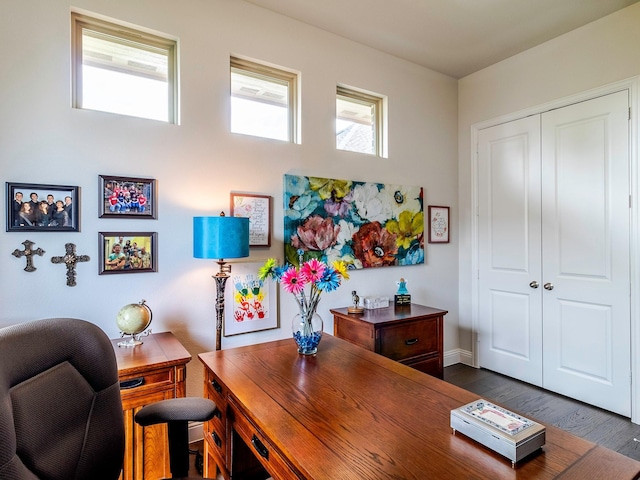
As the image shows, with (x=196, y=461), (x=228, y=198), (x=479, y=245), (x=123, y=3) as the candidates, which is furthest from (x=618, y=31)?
(x=196, y=461)

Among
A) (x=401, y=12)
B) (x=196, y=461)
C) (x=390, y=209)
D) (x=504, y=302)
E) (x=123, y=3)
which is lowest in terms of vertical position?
(x=196, y=461)

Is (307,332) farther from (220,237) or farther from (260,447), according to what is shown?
(220,237)

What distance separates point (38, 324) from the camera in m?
1.04

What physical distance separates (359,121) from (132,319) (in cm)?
246

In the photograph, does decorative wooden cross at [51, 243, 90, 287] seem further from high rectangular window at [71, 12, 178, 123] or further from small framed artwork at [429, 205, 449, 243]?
small framed artwork at [429, 205, 449, 243]

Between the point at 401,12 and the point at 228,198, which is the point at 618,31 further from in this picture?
the point at 228,198

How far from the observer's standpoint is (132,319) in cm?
197

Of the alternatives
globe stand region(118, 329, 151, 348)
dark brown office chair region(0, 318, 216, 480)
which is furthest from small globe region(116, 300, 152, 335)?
dark brown office chair region(0, 318, 216, 480)

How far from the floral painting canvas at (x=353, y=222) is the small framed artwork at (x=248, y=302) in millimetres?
302

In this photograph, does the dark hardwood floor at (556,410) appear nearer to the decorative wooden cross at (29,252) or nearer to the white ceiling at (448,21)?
the decorative wooden cross at (29,252)

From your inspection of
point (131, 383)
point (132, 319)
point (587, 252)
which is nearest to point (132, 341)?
point (132, 319)

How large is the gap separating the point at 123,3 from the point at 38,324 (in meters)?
2.06

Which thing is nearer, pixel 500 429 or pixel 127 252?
pixel 500 429

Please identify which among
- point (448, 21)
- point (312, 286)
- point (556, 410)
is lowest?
point (556, 410)
